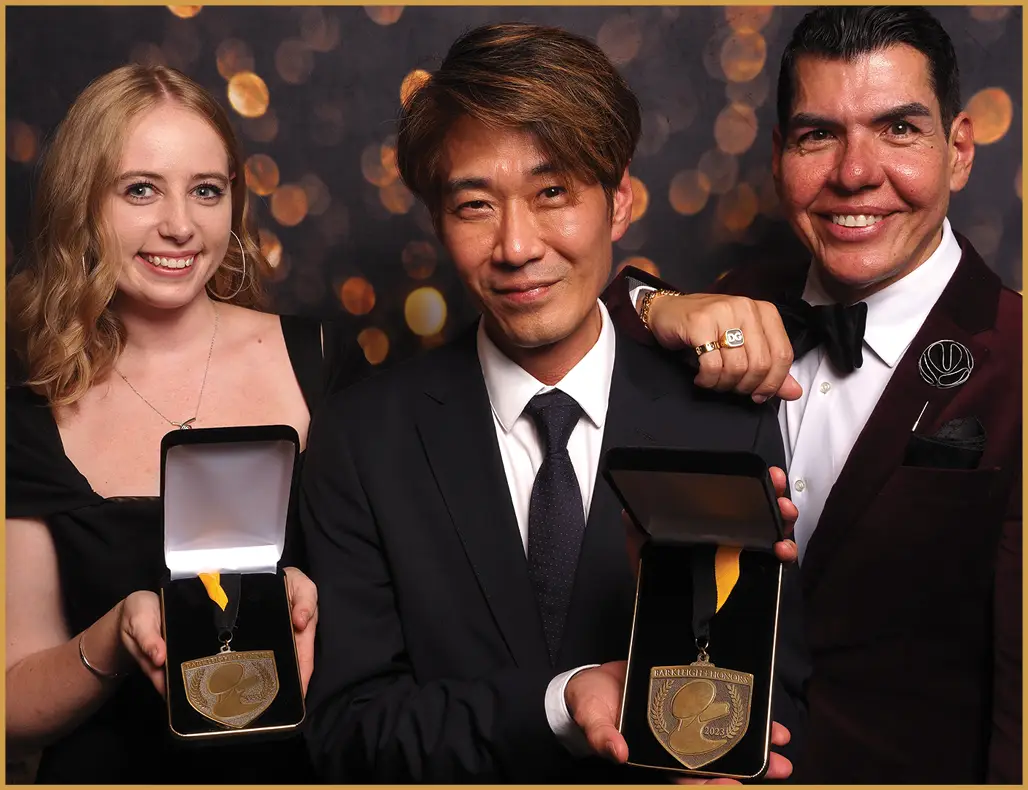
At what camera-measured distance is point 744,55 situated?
8.92 feet

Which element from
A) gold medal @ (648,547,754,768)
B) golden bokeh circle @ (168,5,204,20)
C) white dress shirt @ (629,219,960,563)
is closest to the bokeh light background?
golden bokeh circle @ (168,5,204,20)

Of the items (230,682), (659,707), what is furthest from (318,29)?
(659,707)

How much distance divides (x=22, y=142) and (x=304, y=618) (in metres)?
1.50

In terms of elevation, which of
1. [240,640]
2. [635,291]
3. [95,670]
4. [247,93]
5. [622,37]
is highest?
[622,37]

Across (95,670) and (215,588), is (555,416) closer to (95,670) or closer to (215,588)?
(215,588)

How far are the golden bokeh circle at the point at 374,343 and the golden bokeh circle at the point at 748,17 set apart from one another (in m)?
1.12

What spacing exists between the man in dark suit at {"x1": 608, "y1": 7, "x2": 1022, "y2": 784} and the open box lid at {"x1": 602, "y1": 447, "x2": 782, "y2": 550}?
16.3 inches

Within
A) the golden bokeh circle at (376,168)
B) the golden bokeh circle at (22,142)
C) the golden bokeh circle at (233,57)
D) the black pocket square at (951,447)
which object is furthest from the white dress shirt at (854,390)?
the golden bokeh circle at (22,142)

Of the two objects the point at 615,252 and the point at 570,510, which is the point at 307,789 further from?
the point at 615,252

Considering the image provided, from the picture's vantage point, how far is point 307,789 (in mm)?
1914

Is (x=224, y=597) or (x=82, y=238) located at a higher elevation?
(x=82, y=238)

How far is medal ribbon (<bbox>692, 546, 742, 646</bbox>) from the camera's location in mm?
1667

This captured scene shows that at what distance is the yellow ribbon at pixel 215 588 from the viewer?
1.87m

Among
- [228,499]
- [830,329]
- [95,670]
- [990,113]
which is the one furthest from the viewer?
[990,113]
